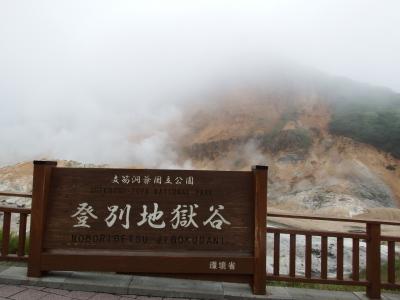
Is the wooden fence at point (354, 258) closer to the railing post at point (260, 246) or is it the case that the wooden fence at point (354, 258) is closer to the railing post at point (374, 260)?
the railing post at point (374, 260)

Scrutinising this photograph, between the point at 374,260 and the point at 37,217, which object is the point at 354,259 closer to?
the point at 374,260

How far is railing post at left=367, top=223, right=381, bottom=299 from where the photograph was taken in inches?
143

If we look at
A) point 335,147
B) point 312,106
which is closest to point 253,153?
point 335,147

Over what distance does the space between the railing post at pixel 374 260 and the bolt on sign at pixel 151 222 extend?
3.71 ft

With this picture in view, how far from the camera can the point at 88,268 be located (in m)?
3.42

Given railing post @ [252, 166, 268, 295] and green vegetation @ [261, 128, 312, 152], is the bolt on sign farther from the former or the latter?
green vegetation @ [261, 128, 312, 152]

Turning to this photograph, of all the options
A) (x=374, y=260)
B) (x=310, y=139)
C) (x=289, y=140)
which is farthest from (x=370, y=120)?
(x=374, y=260)

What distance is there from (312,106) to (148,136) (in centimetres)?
1316

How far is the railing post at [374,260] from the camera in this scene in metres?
3.63

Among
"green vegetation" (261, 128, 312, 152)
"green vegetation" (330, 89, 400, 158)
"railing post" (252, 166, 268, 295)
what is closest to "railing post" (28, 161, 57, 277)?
"railing post" (252, 166, 268, 295)

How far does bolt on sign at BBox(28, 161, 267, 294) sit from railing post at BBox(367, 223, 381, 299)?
1.13m

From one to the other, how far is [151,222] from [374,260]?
2.27 metres

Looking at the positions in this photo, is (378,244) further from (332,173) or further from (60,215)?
(332,173)

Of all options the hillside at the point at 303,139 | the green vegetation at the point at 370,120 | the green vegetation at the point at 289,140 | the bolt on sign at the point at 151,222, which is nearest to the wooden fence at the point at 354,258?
the bolt on sign at the point at 151,222
